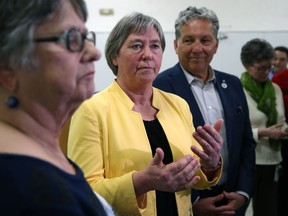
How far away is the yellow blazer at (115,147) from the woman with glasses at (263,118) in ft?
4.91

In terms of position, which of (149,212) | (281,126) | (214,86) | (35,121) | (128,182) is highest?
(35,121)

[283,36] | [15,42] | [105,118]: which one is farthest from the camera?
[283,36]

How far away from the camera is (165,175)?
114cm

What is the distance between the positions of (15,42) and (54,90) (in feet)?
0.37

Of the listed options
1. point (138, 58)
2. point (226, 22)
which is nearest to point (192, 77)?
point (138, 58)

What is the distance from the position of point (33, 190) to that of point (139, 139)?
28.7 inches

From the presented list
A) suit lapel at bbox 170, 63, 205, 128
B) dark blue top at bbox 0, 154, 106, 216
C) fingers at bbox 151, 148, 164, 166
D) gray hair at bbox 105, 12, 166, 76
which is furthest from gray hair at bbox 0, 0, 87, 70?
suit lapel at bbox 170, 63, 205, 128

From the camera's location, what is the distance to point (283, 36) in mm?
5168

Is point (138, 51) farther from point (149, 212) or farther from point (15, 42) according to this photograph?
point (15, 42)

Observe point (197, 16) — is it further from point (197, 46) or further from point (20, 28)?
point (20, 28)

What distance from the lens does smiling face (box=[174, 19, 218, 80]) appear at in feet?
6.31

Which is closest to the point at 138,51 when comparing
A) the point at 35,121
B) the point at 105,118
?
the point at 105,118

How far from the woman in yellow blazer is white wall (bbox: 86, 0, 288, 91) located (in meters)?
3.69

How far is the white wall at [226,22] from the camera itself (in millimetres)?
5160
